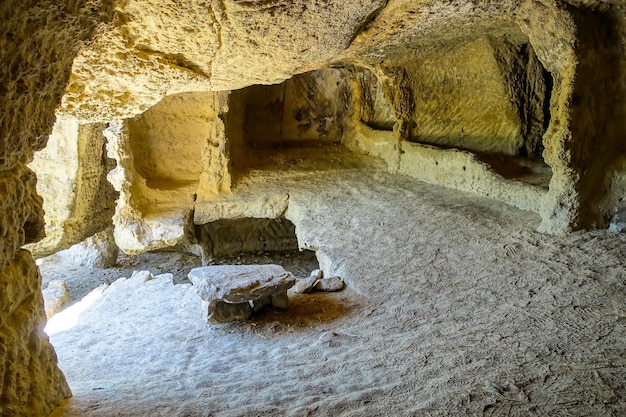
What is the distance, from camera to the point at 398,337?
3240 millimetres

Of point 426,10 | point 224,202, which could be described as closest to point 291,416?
point 426,10

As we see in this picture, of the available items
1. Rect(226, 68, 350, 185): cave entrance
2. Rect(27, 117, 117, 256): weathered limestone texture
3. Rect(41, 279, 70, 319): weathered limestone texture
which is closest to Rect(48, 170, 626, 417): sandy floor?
Rect(27, 117, 117, 256): weathered limestone texture

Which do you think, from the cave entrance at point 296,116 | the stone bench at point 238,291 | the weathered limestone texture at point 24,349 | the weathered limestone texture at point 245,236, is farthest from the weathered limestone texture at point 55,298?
the weathered limestone texture at point 24,349

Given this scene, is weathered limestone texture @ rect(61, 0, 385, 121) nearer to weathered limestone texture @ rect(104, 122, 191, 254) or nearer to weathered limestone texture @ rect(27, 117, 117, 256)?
weathered limestone texture @ rect(27, 117, 117, 256)

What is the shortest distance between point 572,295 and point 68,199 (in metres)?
5.62

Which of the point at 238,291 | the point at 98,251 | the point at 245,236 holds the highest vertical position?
the point at 238,291

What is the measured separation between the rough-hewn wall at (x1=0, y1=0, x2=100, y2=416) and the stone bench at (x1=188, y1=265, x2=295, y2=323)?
1475mm

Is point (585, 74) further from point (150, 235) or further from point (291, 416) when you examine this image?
point (150, 235)

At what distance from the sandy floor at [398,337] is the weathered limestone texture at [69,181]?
1.62 meters

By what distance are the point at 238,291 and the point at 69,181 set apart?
3.57m

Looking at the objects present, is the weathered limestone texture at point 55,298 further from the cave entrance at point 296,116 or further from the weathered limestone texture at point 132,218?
the cave entrance at point 296,116

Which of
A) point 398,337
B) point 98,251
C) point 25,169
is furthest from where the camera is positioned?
point 98,251

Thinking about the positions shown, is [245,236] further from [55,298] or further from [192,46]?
[192,46]

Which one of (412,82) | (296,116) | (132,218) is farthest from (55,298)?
(412,82)
